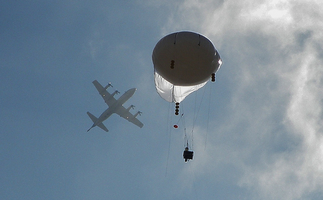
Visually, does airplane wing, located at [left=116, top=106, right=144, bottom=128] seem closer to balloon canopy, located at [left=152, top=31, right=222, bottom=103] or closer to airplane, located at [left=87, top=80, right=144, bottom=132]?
airplane, located at [left=87, top=80, right=144, bottom=132]

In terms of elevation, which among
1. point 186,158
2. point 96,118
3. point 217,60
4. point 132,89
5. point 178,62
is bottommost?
point 186,158

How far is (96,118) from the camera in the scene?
53.1 metres

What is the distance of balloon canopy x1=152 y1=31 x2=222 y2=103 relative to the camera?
19.3 metres

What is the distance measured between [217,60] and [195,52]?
2.09 m

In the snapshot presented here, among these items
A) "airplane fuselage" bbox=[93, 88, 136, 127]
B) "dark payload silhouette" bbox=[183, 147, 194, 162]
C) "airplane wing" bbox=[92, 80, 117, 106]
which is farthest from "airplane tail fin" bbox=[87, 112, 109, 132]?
"dark payload silhouette" bbox=[183, 147, 194, 162]

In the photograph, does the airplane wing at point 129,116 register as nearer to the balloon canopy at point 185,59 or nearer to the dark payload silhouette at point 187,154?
the dark payload silhouette at point 187,154

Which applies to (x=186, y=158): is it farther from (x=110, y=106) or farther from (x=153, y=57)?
(x=110, y=106)

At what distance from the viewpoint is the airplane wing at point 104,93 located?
181ft

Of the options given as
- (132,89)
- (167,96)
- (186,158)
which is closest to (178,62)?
(167,96)

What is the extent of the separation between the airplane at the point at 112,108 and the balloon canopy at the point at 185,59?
32.8 metres

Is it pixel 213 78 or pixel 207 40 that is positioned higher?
pixel 207 40

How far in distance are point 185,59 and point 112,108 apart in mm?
35749

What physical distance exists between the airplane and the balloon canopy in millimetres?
32795

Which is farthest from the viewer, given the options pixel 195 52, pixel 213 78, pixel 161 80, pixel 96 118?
pixel 96 118
